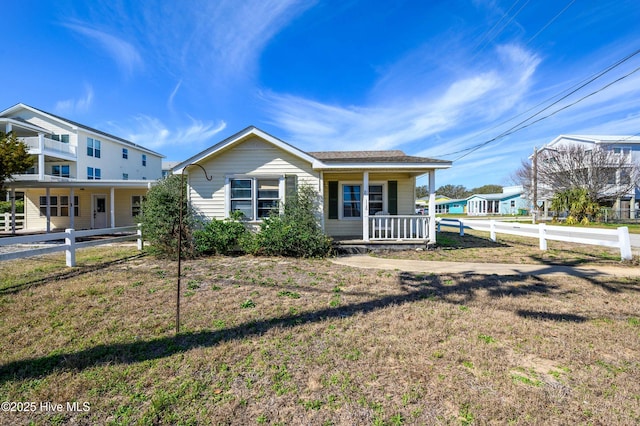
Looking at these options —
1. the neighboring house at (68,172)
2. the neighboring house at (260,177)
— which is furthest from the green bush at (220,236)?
the neighboring house at (68,172)

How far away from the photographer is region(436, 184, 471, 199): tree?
7962cm

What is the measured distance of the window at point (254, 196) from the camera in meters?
9.96

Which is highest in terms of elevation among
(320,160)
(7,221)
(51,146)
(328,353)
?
(51,146)

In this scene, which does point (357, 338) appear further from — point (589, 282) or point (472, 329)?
point (589, 282)

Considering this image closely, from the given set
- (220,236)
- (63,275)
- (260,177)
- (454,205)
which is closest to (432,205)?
(260,177)

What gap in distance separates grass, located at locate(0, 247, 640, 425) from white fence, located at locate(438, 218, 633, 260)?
2509 mm

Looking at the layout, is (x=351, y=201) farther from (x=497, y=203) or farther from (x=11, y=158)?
(x=497, y=203)

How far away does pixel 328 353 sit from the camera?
3.23 meters

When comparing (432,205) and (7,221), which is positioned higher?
(432,205)

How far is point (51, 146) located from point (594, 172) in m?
43.1

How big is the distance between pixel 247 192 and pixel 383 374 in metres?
8.15

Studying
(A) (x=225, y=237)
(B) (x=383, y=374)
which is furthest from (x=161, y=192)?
(B) (x=383, y=374)

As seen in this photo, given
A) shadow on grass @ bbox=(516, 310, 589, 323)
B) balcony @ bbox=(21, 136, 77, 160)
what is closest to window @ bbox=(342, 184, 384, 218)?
shadow on grass @ bbox=(516, 310, 589, 323)

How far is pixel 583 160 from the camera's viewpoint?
26.4m
